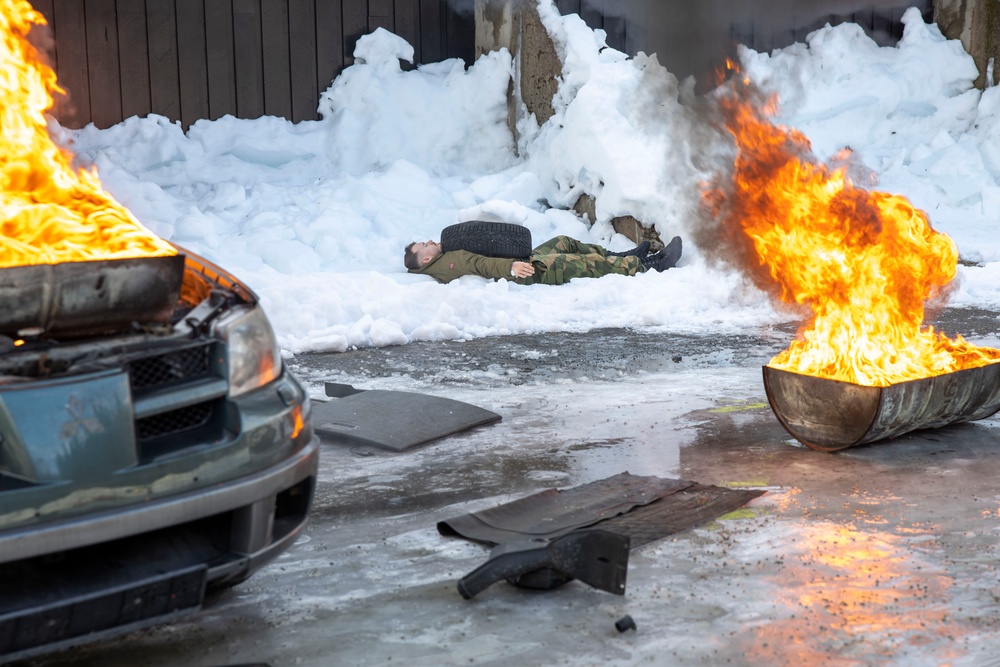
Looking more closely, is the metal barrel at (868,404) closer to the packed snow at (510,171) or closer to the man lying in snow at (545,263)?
the packed snow at (510,171)

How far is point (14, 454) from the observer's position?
2.52 m

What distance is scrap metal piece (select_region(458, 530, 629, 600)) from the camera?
135 inches

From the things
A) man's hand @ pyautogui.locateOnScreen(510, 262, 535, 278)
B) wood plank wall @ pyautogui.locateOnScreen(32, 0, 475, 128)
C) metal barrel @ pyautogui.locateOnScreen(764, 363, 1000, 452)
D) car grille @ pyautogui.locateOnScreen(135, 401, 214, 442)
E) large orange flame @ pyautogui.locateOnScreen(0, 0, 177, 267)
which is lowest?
metal barrel @ pyautogui.locateOnScreen(764, 363, 1000, 452)

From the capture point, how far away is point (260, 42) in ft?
45.0

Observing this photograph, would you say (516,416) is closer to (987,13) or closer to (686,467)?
(686,467)

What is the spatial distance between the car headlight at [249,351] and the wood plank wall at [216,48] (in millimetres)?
10820

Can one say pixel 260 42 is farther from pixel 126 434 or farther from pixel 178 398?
pixel 126 434

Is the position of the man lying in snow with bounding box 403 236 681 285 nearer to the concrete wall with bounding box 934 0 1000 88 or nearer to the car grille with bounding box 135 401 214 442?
the concrete wall with bounding box 934 0 1000 88

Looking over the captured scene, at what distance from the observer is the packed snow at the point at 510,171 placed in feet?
31.0

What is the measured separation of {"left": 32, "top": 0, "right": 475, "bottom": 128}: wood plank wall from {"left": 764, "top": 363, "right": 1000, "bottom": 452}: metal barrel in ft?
33.1

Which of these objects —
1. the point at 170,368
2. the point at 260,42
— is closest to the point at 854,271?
the point at 170,368

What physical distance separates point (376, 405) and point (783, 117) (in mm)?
10749

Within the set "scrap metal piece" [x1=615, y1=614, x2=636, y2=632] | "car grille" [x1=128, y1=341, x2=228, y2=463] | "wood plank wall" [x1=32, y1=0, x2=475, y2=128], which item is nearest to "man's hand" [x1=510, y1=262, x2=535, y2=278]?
"wood plank wall" [x1=32, y1=0, x2=475, y2=128]

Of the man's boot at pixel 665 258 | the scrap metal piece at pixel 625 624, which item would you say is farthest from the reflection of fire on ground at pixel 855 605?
the man's boot at pixel 665 258
